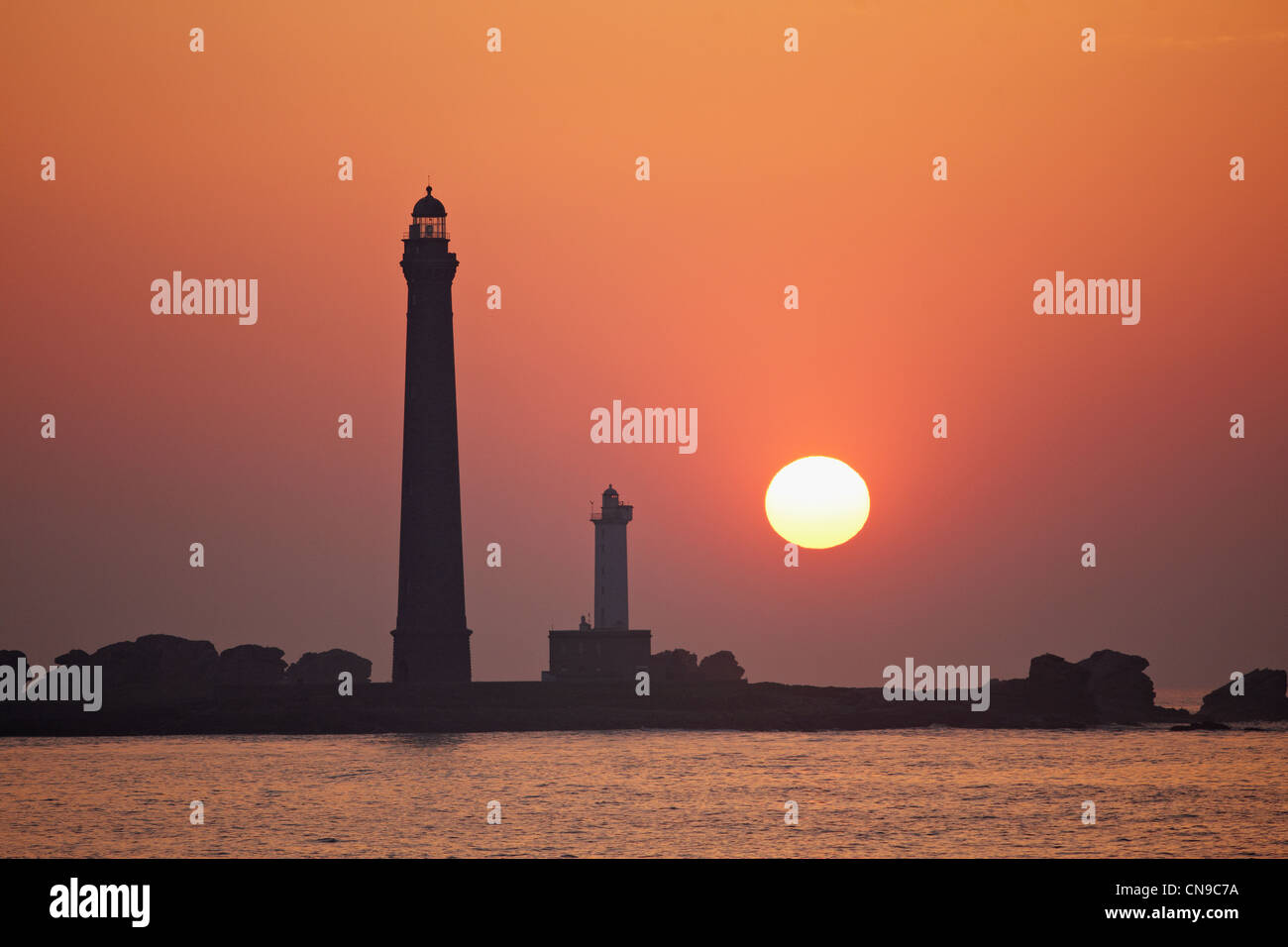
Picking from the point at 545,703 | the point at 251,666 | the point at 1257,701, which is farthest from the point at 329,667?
the point at 1257,701

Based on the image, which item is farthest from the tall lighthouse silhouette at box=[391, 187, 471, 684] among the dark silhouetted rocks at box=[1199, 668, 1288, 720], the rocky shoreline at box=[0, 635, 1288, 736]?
the dark silhouetted rocks at box=[1199, 668, 1288, 720]

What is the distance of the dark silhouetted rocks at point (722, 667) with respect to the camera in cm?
12431

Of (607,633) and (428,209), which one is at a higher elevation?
(428,209)

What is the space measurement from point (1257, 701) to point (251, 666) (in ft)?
237

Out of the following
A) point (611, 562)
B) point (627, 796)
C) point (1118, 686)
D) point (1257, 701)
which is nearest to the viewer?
point (627, 796)

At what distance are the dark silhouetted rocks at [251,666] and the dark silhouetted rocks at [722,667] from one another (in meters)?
32.7

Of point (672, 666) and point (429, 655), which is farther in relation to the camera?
point (672, 666)

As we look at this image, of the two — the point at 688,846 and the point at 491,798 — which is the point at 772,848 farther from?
the point at 491,798

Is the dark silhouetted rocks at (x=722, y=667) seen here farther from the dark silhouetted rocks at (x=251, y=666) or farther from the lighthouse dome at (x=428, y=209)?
the lighthouse dome at (x=428, y=209)

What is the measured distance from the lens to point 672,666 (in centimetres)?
10706

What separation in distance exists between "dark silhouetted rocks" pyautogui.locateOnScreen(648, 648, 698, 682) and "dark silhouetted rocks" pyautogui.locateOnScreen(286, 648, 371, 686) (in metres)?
31.3

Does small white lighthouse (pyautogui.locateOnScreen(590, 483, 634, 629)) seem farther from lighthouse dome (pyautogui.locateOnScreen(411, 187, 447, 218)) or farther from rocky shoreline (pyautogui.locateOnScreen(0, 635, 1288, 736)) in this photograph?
lighthouse dome (pyautogui.locateOnScreen(411, 187, 447, 218))

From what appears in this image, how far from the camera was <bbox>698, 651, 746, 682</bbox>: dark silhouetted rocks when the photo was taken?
124 meters

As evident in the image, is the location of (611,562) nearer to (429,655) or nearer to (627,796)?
(429,655)
